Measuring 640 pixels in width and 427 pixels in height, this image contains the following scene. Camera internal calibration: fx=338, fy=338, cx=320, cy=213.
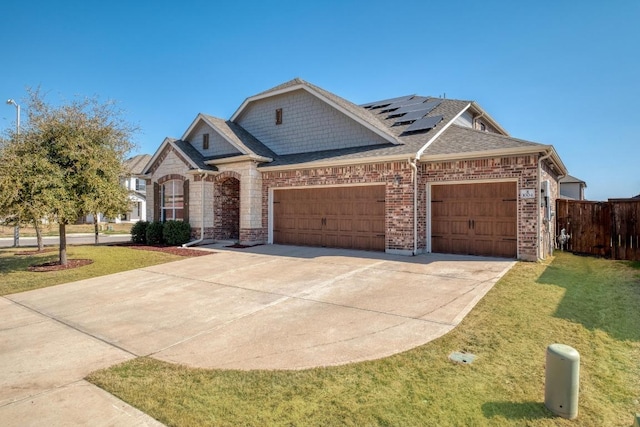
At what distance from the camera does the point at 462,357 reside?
4.21 meters

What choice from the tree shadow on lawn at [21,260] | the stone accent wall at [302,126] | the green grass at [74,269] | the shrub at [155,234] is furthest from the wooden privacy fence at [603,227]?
the tree shadow on lawn at [21,260]

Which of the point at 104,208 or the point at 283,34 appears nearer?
the point at 104,208

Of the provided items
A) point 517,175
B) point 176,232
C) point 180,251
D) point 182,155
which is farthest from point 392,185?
point 182,155

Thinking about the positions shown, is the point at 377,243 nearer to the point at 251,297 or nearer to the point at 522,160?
the point at 522,160

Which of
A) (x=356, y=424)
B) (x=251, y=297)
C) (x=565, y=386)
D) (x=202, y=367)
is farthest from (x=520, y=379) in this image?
(x=251, y=297)

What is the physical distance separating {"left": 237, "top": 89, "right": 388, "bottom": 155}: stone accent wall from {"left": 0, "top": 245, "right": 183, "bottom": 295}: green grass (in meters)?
7.50

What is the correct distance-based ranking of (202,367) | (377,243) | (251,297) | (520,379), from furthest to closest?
(377,243), (251,297), (202,367), (520,379)

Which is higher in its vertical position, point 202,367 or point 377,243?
point 377,243

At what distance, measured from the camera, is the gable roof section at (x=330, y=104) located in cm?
1339

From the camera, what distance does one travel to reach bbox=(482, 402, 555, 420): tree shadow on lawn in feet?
10.2

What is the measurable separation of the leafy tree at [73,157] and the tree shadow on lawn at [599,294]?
12785 mm

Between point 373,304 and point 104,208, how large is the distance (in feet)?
32.1

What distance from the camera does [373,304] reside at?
21.1 feet

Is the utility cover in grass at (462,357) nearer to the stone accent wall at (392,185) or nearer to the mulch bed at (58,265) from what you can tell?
the stone accent wall at (392,185)
